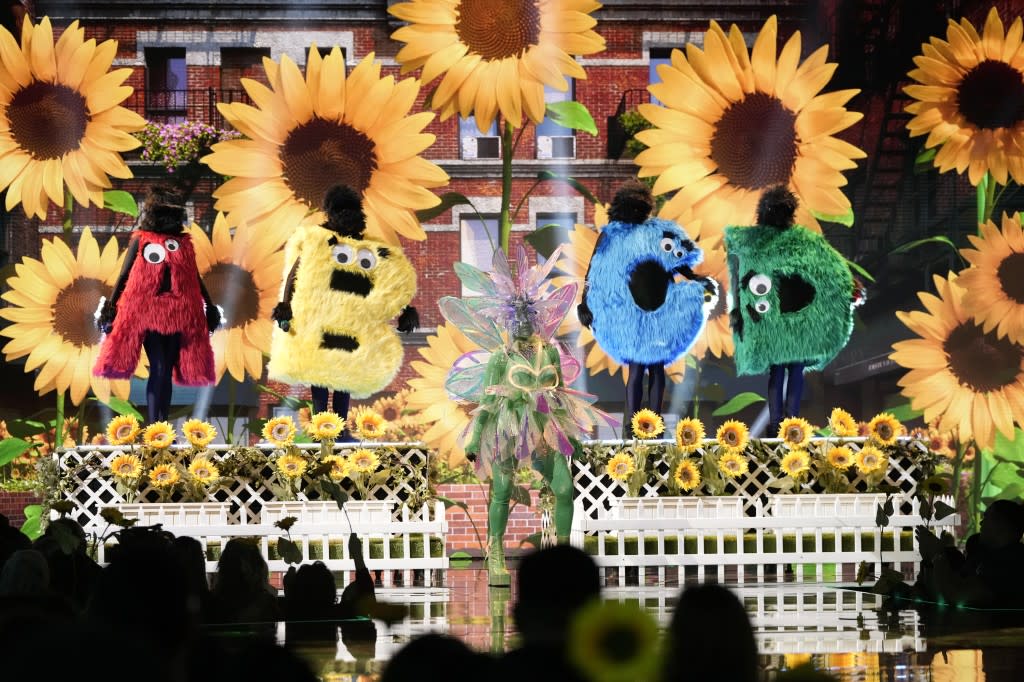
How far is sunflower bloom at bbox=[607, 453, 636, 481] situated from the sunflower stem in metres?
2.60

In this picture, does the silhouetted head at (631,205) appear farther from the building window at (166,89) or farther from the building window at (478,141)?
the building window at (166,89)

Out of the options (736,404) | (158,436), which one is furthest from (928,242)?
(158,436)

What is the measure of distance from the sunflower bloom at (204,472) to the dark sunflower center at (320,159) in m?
2.57

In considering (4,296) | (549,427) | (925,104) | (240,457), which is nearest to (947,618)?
(549,427)

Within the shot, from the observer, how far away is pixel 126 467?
692 cm

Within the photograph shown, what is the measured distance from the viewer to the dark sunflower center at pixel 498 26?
895 centimetres

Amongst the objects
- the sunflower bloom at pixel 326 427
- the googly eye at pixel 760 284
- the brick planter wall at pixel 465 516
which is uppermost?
the googly eye at pixel 760 284

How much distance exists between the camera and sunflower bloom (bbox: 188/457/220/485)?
6.84 meters

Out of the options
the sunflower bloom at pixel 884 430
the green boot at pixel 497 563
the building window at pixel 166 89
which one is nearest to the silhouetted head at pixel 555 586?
the green boot at pixel 497 563

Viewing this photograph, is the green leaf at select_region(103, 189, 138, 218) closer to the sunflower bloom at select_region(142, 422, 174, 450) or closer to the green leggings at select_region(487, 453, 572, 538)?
the sunflower bloom at select_region(142, 422, 174, 450)

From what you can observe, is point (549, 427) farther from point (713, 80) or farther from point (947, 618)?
point (713, 80)

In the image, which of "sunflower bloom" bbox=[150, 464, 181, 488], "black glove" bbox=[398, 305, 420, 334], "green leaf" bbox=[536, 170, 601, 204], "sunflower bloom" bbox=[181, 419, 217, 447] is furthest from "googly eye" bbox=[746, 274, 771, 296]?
"sunflower bloom" bbox=[150, 464, 181, 488]

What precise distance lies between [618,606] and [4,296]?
27.5 feet

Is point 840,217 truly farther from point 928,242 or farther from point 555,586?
point 555,586
